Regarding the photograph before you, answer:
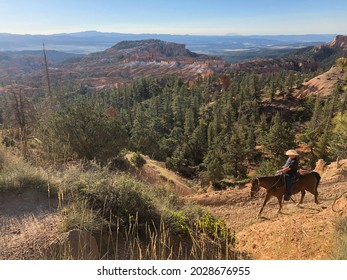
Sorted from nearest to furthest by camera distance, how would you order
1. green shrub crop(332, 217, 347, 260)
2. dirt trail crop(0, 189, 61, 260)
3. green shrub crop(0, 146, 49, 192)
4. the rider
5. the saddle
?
green shrub crop(332, 217, 347, 260) < dirt trail crop(0, 189, 61, 260) < green shrub crop(0, 146, 49, 192) < the rider < the saddle

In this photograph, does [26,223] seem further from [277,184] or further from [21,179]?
[277,184]

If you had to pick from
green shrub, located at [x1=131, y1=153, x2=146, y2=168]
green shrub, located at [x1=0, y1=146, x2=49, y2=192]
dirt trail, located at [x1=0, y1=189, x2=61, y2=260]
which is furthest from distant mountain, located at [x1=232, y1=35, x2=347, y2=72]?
dirt trail, located at [x1=0, y1=189, x2=61, y2=260]

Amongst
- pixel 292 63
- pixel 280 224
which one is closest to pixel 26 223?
pixel 280 224

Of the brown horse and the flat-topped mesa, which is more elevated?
the flat-topped mesa

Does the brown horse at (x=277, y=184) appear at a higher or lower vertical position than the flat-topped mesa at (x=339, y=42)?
lower

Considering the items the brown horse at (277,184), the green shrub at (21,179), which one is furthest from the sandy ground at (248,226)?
the brown horse at (277,184)

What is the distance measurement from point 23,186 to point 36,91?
103745mm

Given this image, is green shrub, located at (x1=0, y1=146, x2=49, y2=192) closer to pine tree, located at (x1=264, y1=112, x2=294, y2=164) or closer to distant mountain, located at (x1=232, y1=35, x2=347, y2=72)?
pine tree, located at (x1=264, y1=112, x2=294, y2=164)

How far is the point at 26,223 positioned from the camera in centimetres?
420

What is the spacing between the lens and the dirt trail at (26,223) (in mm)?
3617

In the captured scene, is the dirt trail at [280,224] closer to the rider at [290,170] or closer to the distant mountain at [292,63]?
the rider at [290,170]

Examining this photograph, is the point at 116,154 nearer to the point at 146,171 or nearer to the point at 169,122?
the point at 146,171

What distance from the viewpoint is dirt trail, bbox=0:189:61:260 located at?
3.62m
